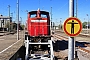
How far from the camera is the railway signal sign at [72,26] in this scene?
6.39 m

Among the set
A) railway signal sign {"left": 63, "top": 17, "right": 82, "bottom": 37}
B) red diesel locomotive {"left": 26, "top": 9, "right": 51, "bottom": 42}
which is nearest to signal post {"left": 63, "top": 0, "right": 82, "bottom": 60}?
Result: railway signal sign {"left": 63, "top": 17, "right": 82, "bottom": 37}

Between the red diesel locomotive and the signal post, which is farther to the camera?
the red diesel locomotive

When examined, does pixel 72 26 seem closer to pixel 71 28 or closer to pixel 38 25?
pixel 71 28

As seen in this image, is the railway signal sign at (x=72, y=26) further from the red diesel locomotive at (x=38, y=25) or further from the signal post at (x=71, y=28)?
the red diesel locomotive at (x=38, y=25)

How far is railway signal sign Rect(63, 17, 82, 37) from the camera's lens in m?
6.39

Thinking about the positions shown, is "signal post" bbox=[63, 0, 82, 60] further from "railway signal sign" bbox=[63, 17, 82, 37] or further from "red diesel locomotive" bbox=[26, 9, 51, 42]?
"red diesel locomotive" bbox=[26, 9, 51, 42]

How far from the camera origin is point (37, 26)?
64.6ft

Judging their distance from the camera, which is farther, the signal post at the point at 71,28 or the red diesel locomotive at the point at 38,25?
the red diesel locomotive at the point at 38,25

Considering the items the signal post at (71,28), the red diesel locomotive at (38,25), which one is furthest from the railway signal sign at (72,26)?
the red diesel locomotive at (38,25)

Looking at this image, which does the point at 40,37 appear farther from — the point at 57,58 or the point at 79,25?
the point at 79,25

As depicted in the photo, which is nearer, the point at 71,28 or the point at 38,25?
the point at 71,28

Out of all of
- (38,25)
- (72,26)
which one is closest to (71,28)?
(72,26)

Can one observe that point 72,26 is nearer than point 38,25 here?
Yes

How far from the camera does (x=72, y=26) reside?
21.1 feet
